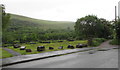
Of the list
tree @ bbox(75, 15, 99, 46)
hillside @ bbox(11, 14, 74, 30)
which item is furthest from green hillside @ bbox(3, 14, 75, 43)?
tree @ bbox(75, 15, 99, 46)

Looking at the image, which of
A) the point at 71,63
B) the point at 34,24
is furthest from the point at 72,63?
the point at 34,24

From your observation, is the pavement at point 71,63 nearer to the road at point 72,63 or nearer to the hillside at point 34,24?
the road at point 72,63

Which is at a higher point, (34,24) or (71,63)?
(34,24)

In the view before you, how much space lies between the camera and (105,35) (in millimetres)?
50125

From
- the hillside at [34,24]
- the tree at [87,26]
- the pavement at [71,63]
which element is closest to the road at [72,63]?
the pavement at [71,63]

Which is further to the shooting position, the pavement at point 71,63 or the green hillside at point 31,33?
the green hillside at point 31,33

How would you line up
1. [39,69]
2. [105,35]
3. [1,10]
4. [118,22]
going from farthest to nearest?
[105,35]
[118,22]
[1,10]
[39,69]

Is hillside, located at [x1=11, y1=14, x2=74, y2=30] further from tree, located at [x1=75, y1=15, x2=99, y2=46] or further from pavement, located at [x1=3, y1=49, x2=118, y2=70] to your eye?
pavement, located at [x1=3, y1=49, x2=118, y2=70]

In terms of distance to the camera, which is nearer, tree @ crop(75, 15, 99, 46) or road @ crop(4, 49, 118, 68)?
road @ crop(4, 49, 118, 68)

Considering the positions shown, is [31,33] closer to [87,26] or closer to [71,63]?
[87,26]

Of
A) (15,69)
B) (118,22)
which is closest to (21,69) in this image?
(15,69)

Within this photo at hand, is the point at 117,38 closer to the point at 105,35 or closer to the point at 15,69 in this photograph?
the point at 105,35

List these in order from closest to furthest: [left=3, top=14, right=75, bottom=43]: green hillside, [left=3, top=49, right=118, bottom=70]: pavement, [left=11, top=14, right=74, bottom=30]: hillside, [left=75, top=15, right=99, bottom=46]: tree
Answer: [left=3, top=49, right=118, bottom=70]: pavement → [left=3, top=14, right=75, bottom=43]: green hillside → [left=75, top=15, right=99, bottom=46]: tree → [left=11, top=14, right=74, bottom=30]: hillside

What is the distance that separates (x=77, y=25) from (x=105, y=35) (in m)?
25.2
